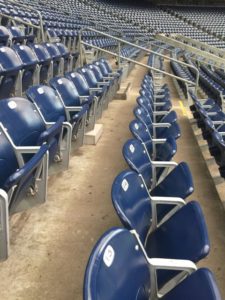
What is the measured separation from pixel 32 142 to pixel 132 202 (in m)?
0.68

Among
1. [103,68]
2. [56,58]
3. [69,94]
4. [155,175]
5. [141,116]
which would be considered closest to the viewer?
[155,175]

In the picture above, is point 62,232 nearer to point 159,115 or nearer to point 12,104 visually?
point 12,104

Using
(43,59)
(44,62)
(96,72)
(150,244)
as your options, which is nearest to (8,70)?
(44,62)

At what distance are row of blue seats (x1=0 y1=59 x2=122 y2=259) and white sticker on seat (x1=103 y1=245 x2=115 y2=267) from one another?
42 cm

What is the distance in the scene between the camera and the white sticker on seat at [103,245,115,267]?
755mm

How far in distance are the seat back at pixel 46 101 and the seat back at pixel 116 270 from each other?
116 cm

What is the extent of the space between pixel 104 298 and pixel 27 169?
1.89ft

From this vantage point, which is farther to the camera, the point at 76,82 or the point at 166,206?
the point at 76,82

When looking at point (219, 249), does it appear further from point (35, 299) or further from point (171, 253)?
point (35, 299)

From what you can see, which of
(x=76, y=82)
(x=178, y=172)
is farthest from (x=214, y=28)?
(x=178, y=172)

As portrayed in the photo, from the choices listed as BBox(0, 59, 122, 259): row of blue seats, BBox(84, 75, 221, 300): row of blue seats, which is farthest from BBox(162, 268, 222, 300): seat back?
BBox(0, 59, 122, 259): row of blue seats

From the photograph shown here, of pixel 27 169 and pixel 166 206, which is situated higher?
pixel 27 169

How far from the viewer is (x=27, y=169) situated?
3.79 ft

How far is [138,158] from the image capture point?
5.12 feet
